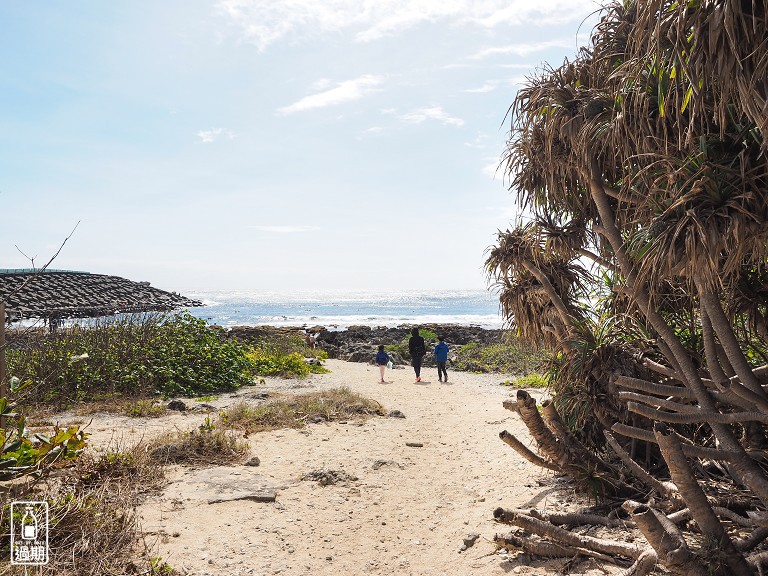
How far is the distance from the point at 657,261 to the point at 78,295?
30.2 m

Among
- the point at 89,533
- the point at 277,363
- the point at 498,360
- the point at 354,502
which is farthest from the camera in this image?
the point at 498,360

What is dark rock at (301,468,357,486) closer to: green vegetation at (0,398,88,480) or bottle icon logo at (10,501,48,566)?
green vegetation at (0,398,88,480)

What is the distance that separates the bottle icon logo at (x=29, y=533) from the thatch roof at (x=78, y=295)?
52.7 feet

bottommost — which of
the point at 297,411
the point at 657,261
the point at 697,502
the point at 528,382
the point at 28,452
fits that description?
the point at 528,382

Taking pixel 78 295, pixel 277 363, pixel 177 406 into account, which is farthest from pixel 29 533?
pixel 78 295

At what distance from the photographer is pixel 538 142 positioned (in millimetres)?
5996

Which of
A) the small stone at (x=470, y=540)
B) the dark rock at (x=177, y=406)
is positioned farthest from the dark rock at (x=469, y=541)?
the dark rock at (x=177, y=406)

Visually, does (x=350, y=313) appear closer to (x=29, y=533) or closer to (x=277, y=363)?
(x=277, y=363)

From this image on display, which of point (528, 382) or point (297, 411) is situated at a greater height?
point (297, 411)

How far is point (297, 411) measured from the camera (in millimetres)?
10953

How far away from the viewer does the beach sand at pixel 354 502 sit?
4988 millimetres

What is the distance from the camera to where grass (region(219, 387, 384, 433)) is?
9841 mm

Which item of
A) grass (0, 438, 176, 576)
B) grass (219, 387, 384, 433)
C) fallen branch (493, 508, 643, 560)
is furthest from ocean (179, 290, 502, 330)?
fallen branch (493, 508, 643, 560)

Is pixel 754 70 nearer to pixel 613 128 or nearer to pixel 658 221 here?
pixel 658 221
